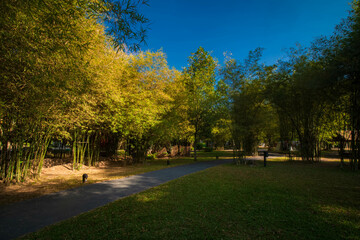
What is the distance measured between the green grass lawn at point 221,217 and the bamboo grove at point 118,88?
293 centimetres

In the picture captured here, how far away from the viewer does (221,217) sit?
3322 millimetres

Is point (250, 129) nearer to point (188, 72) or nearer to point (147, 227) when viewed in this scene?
point (188, 72)

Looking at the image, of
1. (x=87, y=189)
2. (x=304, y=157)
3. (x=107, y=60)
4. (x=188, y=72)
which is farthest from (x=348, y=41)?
(x=188, y=72)

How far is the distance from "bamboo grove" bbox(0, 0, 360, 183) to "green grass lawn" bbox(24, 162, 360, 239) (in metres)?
2.93

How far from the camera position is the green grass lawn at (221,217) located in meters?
2.72

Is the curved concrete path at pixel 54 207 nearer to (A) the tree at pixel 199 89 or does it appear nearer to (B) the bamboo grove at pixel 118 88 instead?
(B) the bamboo grove at pixel 118 88

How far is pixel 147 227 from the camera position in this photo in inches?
115

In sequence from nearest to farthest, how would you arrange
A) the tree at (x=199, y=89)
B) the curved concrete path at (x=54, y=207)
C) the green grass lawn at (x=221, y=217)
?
the green grass lawn at (x=221, y=217) → the curved concrete path at (x=54, y=207) → the tree at (x=199, y=89)

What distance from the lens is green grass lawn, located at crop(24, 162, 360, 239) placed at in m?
2.72

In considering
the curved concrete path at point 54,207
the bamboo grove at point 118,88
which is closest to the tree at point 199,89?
the bamboo grove at point 118,88

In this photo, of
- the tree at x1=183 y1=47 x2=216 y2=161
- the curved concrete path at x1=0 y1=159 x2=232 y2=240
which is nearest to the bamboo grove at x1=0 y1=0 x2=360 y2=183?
the tree at x1=183 y1=47 x2=216 y2=161

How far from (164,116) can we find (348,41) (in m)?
10.9

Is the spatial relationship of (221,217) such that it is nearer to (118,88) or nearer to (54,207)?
(54,207)

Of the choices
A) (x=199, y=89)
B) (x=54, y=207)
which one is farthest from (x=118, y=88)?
(x=199, y=89)
